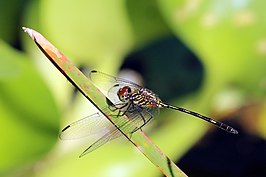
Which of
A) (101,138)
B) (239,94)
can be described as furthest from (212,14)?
(101,138)

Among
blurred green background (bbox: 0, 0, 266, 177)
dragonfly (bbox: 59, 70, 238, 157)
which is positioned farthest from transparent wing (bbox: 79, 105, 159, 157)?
blurred green background (bbox: 0, 0, 266, 177)

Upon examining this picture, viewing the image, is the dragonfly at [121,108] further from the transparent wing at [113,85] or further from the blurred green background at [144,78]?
the blurred green background at [144,78]

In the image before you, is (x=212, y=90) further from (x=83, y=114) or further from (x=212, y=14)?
(x=83, y=114)

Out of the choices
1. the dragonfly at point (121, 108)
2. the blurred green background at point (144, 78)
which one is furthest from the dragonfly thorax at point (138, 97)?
the blurred green background at point (144, 78)

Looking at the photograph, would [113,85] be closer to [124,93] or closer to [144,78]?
[124,93]

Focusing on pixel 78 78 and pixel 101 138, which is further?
pixel 101 138

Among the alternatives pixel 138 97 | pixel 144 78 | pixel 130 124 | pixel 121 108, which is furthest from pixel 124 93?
pixel 144 78
